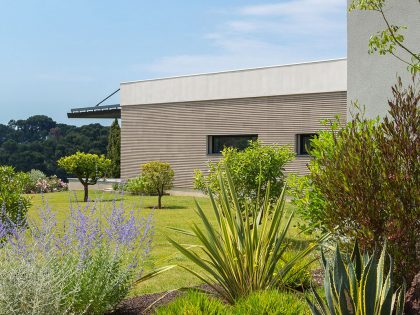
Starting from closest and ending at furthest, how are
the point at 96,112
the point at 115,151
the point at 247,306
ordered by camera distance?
1. the point at 247,306
2. the point at 115,151
3. the point at 96,112

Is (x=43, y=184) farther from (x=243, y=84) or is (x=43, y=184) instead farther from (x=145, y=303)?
(x=145, y=303)

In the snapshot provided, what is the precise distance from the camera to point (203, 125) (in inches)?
1130

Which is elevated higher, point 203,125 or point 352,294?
point 203,125

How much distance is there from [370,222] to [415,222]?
1.25 ft

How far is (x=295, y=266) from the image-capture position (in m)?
6.43

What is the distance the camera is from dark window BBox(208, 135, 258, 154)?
27.3 m

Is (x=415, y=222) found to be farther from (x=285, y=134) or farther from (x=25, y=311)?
(x=285, y=134)

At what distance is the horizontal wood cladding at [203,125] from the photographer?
82.0ft

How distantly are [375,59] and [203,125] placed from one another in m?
18.1

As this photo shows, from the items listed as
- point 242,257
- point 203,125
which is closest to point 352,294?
point 242,257

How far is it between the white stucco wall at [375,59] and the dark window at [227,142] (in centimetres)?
1581

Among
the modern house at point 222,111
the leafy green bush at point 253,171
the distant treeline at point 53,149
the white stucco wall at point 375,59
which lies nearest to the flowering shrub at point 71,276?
the white stucco wall at point 375,59

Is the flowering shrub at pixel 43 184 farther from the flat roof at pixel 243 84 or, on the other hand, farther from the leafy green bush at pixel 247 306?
the leafy green bush at pixel 247 306

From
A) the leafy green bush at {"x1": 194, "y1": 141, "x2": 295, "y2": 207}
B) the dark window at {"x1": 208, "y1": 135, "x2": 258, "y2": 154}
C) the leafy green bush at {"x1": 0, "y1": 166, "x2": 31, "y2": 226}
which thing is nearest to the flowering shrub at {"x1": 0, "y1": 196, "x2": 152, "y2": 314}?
the leafy green bush at {"x1": 0, "y1": 166, "x2": 31, "y2": 226}
